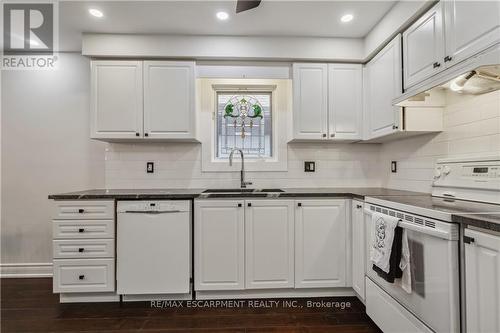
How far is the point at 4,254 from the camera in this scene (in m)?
2.79

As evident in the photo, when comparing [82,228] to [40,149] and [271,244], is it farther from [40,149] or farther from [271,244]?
[271,244]

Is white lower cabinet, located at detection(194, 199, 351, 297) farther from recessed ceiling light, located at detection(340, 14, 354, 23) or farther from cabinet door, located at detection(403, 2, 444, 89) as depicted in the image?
recessed ceiling light, located at detection(340, 14, 354, 23)

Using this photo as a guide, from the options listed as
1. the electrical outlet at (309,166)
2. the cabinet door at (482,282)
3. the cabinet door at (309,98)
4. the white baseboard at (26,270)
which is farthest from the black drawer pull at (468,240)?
the white baseboard at (26,270)

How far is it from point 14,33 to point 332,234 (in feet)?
11.7

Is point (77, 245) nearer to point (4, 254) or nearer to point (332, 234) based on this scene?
point (4, 254)

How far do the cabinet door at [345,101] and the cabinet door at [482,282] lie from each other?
5.24 ft

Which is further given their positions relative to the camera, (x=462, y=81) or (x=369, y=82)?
(x=369, y=82)

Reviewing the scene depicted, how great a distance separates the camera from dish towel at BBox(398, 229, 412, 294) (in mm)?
1418

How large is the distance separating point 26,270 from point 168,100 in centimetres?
245

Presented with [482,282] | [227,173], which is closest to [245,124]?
[227,173]

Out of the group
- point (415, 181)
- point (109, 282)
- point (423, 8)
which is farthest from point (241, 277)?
point (423, 8)

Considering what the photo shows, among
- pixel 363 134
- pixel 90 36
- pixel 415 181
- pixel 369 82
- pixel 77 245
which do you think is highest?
pixel 90 36

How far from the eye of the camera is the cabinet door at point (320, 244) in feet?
7.27

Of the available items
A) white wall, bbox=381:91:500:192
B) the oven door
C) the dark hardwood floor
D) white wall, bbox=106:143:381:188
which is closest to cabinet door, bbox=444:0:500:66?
white wall, bbox=381:91:500:192
